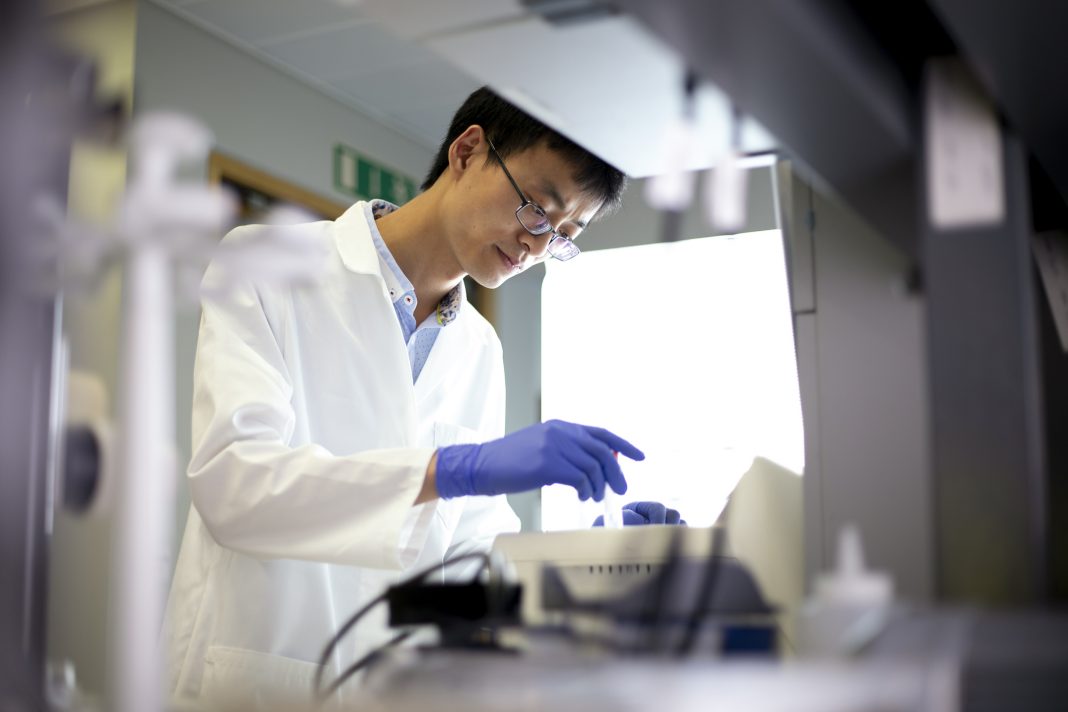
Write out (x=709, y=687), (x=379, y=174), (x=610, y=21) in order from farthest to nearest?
(x=379, y=174) < (x=610, y=21) < (x=709, y=687)

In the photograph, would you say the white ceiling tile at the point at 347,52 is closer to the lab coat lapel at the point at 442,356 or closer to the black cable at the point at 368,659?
the lab coat lapel at the point at 442,356

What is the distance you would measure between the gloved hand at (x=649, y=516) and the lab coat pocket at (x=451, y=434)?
26 centimetres

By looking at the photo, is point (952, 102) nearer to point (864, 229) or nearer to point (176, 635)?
point (864, 229)

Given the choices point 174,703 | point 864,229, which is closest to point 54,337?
point 174,703

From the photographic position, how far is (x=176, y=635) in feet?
4.71

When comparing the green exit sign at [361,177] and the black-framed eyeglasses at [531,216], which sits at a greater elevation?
the green exit sign at [361,177]

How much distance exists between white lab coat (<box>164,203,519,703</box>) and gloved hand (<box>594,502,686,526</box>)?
248mm

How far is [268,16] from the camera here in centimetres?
318

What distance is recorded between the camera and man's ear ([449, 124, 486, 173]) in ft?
5.44

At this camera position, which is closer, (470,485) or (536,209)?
(470,485)

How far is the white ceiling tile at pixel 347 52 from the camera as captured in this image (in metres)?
3.30

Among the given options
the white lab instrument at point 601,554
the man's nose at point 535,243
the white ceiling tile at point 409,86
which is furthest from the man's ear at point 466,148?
the white ceiling tile at point 409,86

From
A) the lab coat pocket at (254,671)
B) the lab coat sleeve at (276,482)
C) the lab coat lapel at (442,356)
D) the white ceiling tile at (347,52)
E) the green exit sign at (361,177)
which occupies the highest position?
the white ceiling tile at (347,52)

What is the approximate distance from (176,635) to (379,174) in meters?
2.61
